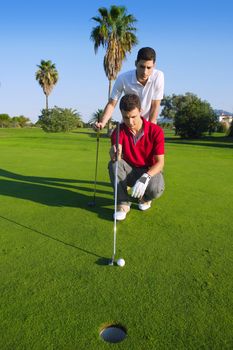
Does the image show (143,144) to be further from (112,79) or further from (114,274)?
(112,79)

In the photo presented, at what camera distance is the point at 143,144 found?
14.7ft

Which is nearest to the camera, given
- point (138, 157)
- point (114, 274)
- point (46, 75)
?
point (114, 274)

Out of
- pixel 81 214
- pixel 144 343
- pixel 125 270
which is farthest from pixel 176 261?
pixel 81 214

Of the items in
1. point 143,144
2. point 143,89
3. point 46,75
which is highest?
point 46,75

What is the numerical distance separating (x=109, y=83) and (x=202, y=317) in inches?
1393

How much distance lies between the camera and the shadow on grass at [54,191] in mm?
4965

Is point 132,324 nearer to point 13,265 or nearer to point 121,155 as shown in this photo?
point 13,265

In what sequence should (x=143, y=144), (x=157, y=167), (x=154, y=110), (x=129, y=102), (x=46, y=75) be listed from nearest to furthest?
1. (x=129, y=102)
2. (x=157, y=167)
3. (x=143, y=144)
4. (x=154, y=110)
5. (x=46, y=75)

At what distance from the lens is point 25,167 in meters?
8.37

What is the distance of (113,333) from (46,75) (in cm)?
5582

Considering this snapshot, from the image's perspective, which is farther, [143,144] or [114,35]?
[114,35]

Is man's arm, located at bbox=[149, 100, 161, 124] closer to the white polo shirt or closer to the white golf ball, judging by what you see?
the white polo shirt

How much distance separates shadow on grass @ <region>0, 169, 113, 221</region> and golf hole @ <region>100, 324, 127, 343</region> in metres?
2.21

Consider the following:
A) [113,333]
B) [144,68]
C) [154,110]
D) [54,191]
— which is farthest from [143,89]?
[113,333]
